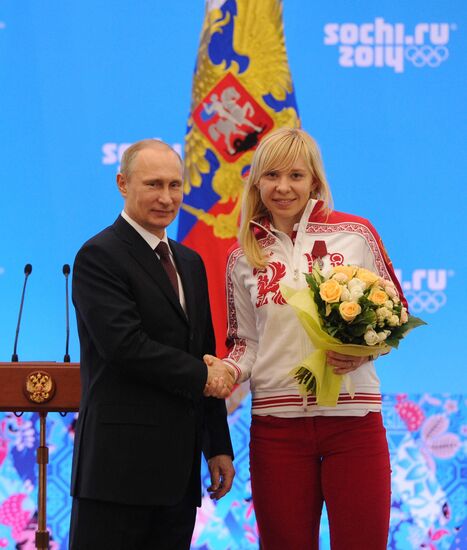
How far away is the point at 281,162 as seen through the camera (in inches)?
96.7

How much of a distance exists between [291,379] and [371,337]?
1.10 ft

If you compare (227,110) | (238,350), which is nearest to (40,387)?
(238,350)

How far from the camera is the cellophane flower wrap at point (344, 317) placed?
2.14 m

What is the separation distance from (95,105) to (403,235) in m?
1.63

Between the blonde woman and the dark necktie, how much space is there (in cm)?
23

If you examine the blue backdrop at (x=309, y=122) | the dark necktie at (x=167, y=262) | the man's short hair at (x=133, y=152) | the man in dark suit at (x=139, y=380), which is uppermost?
the blue backdrop at (x=309, y=122)

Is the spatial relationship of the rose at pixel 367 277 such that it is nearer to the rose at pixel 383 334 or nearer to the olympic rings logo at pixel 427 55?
the rose at pixel 383 334

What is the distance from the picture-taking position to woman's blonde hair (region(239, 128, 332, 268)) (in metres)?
2.46

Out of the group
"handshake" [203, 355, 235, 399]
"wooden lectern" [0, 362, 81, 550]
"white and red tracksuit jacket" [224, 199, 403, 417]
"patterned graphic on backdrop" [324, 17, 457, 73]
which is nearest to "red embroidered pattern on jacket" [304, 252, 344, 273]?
"white and red tracksuit jacket" [224, 199, 403, 417]

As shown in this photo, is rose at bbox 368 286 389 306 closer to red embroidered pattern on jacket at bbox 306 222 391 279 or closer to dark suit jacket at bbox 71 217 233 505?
red embroidered pattern on jacket at bbox 306 222 391 279

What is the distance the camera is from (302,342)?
238 cm

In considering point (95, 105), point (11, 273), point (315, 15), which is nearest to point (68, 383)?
point (11, 273)

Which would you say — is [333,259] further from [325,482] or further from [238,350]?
[325,482]

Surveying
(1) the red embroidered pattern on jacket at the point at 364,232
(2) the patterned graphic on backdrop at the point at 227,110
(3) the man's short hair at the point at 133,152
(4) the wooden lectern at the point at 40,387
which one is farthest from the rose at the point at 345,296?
(2) the patterned graphic on backdrop at the point at 227,110
